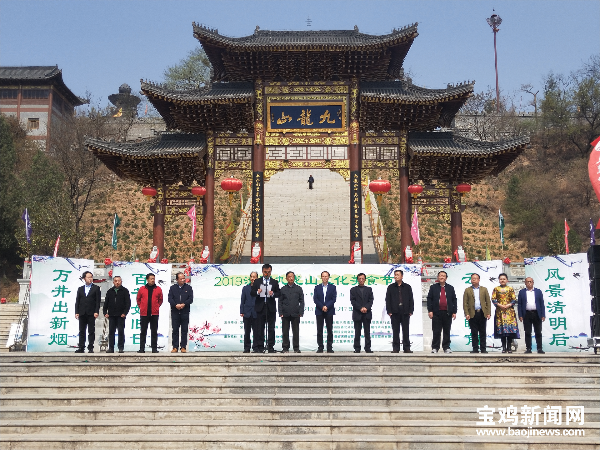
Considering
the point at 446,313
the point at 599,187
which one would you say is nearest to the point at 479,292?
the point at 446,313

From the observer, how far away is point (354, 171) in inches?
795

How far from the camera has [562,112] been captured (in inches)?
1617

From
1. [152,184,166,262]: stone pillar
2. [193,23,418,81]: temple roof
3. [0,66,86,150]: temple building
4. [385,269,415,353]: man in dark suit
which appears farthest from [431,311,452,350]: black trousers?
[0,66,86,150]: temple building

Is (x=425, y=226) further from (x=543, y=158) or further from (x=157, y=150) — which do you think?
(x=157, y=150)

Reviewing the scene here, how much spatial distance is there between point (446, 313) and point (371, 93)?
10.5 metres

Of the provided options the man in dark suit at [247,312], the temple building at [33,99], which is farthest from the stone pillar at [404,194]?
the temple building at [33,99]

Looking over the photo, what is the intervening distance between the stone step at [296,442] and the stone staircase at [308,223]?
14.8 meters

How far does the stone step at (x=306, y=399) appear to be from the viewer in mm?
8227

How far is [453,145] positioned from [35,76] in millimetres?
34990

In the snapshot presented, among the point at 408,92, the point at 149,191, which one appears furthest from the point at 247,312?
the point at 408,92

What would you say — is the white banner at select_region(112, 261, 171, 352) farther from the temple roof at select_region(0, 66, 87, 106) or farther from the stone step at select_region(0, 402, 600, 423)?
the temple roof at select_region(0, 66, 87, 106)

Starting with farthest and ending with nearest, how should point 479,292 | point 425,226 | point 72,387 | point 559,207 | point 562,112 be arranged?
point 562,112
point 559,207
point 425,226
point 479,292
point 72,387

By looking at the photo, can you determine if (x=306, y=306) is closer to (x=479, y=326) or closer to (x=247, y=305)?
(x=247, y=305)

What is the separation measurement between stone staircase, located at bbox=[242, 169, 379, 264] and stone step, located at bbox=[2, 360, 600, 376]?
42.9ft
